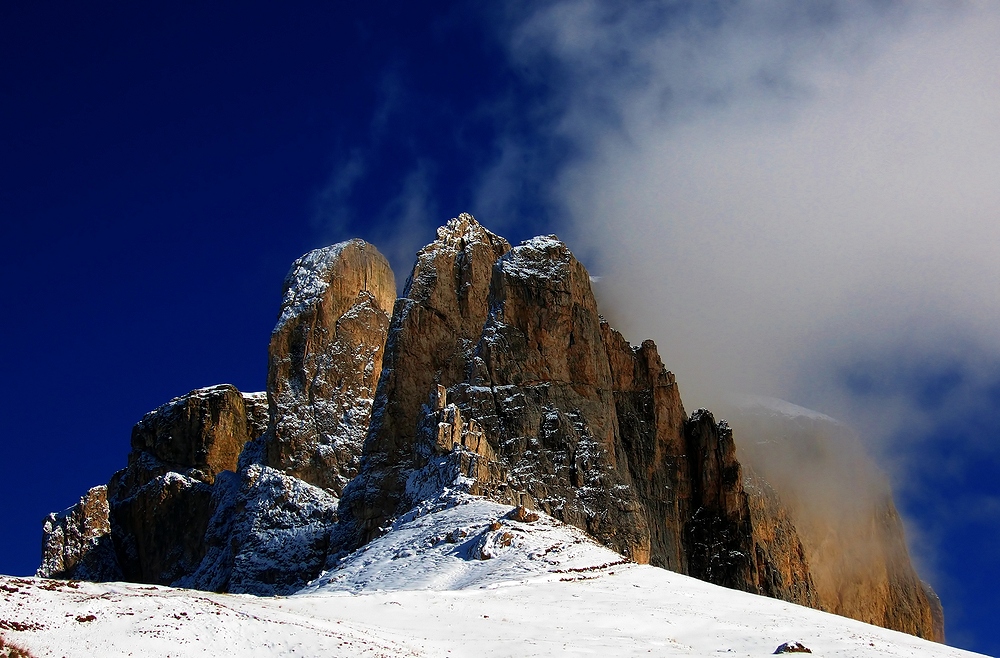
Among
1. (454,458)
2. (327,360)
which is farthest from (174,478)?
(454,458)

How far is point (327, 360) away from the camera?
405ft

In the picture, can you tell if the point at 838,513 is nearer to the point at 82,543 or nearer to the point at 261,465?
the point at 261,465

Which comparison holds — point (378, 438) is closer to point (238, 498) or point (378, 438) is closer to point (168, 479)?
point (238, 498)

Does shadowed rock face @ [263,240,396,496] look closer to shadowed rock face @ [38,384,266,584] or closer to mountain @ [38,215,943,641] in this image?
mountain @ [38,215,943,641]

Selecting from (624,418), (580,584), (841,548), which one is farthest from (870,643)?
(841,548)

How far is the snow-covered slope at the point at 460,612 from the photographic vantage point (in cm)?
4094

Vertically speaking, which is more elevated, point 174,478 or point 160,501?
point 174,478

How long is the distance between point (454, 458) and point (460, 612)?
31724mm

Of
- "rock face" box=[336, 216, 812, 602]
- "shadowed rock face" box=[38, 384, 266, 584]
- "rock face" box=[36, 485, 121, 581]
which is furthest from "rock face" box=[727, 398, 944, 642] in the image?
"rock face" box=[36, 485, 121, 581]

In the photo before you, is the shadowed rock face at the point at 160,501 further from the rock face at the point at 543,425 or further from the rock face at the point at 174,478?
the rock face at the point at 543,425

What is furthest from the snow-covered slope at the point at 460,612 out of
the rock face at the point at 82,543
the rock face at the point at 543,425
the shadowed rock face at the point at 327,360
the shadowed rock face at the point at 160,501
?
the rock face at the point at 82,543

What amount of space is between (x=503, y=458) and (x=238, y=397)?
5460 centimetres

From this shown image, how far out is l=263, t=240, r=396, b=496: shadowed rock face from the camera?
116m

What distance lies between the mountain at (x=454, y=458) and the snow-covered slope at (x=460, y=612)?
101 inches
